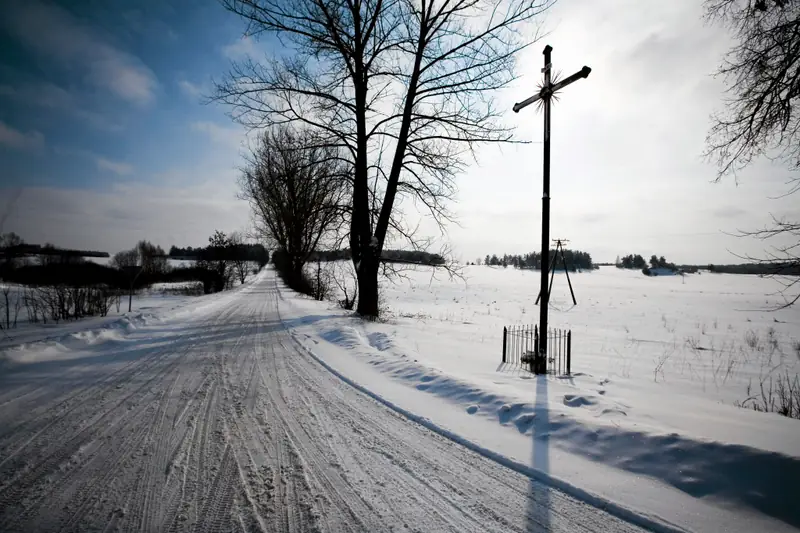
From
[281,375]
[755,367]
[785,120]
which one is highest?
[785,120]

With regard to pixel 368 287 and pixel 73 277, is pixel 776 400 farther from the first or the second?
pixel 73 277

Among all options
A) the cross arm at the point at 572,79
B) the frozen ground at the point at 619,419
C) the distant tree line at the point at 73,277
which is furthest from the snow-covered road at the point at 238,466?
the distant tree line at the point at 73,277

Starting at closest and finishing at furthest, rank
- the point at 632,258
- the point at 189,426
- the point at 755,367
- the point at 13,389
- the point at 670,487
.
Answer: the point at 670,487 < the point at 189,426 < the point at 13,389 < the point at 755,367 < the point at 632,258

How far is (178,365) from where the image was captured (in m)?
5.66

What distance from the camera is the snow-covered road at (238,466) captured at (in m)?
2.19

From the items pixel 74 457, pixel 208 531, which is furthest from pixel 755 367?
pixel 74 457

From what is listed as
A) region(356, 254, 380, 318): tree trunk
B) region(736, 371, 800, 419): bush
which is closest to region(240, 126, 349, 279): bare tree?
region(356, 254, 380, 318): tree trunk

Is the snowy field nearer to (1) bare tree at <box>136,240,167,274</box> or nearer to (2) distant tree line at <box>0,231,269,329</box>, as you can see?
(2) distant tree line at <box>0,231,269,329</box>

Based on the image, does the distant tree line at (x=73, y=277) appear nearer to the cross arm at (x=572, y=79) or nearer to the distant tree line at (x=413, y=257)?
the distant tree line at (x=413, y=257)

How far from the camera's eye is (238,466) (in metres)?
2.77

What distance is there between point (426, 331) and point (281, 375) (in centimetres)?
588

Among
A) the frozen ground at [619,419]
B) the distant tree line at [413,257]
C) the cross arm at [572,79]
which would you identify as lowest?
the frozen ground at [619,419]

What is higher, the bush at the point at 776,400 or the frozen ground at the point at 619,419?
the frozen ground at the point at 619,419

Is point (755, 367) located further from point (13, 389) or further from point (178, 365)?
point (13, 389)
